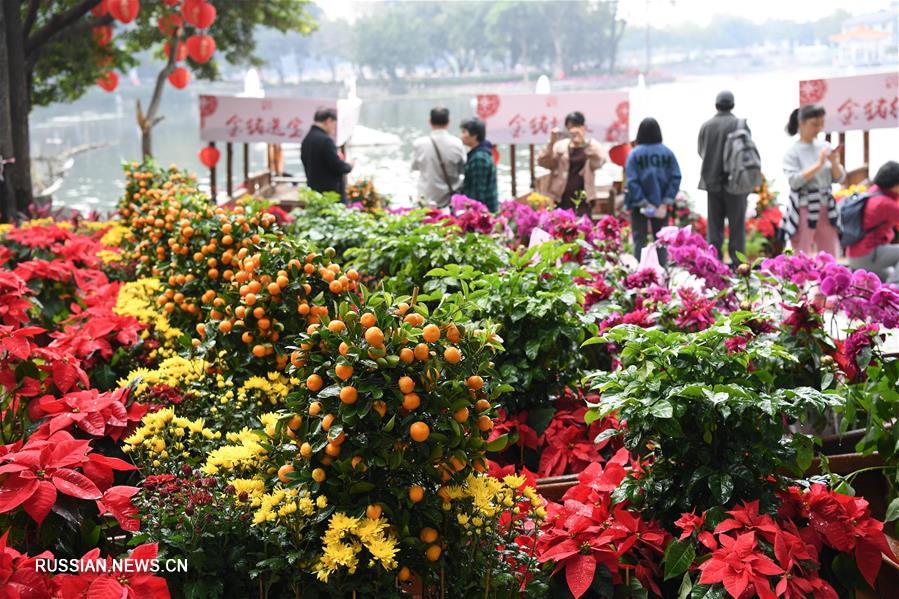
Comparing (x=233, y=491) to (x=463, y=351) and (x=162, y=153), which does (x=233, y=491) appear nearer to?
(x=463, y=351)

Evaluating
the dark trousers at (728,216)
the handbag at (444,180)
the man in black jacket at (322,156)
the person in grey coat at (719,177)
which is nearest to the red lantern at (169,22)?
the man in black jacket at (322,156)

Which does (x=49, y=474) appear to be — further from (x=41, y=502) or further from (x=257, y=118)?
(x=257, y=118)

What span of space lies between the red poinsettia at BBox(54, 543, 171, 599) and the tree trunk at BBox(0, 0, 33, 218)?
256 inches

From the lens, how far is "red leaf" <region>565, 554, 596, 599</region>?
5.98 ft

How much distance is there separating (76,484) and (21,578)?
0.85 feet

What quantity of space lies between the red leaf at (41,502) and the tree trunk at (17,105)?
632cm

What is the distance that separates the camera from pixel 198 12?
8.34 m

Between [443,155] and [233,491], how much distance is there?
4568 mm

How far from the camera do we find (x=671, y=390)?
197 cm

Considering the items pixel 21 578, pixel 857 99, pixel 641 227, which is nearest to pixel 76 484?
pixel 21 578

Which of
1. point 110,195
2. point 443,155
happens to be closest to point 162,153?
point 110,195

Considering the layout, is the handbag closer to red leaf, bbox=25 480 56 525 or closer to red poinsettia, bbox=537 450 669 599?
red poinsettia, bbox=537 450 669 599

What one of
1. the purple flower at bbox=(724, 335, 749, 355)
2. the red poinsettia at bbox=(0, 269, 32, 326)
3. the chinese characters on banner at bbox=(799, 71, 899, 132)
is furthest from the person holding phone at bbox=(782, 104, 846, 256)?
the red poinsettia at bbox=(0, 269, 32, 326)

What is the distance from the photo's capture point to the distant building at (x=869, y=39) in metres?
29.5
